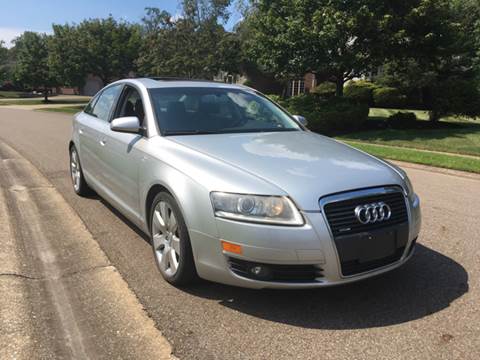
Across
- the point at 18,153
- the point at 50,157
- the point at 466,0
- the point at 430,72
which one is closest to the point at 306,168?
the point at 50,157

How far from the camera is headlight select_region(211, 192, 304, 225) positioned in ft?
9.80

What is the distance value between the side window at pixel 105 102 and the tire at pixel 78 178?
814 mm

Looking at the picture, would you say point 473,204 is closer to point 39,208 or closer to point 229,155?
point 229,155

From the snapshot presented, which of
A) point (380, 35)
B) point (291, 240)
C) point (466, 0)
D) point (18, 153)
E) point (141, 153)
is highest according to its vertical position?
point (466, 0)

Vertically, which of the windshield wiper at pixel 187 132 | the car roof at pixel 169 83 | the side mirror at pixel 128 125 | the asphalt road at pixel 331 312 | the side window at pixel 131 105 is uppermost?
the car roof at pixel 169 83

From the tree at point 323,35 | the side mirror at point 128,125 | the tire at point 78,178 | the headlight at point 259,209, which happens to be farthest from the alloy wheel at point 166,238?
the tree at point 323,35

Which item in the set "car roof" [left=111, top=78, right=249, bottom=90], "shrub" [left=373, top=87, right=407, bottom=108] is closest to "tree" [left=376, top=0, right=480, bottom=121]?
"shrub" [left=373, top=87, right=407, bottom=108]

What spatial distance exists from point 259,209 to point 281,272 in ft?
1.46

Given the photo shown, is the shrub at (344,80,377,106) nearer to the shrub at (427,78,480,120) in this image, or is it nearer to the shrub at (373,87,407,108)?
the shrub at (373,87,407,108)

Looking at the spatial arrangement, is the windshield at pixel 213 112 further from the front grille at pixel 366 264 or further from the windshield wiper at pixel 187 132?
the front grille at pixel 366 264

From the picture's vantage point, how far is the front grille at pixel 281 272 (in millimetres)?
3041

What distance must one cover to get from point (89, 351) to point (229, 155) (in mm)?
1652

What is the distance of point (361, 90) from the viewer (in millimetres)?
26219

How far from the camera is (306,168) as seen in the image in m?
3.35
